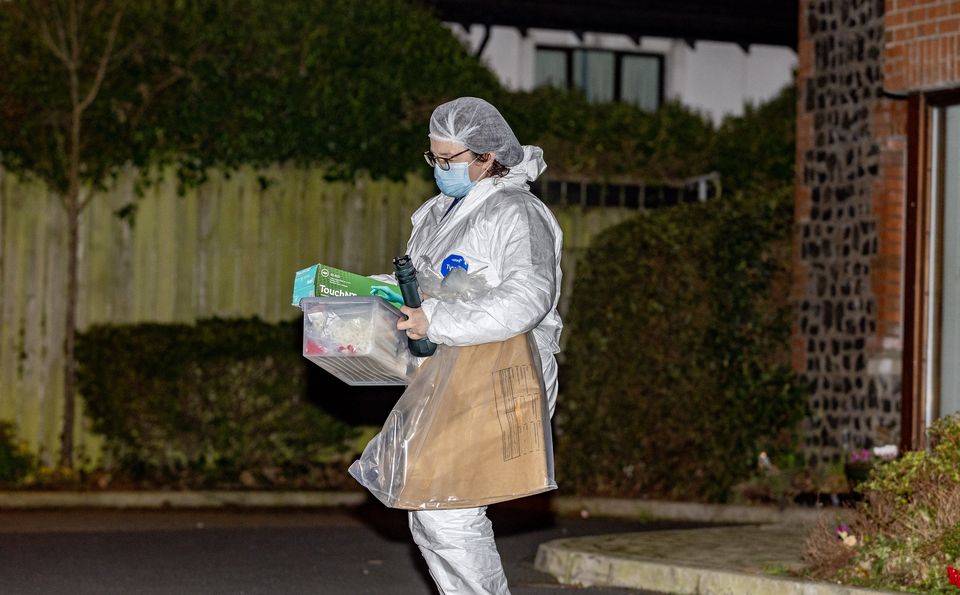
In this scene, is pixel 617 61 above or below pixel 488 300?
above

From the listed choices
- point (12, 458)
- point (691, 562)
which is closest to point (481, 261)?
point (691, 562)

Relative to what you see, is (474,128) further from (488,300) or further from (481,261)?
(488,300)

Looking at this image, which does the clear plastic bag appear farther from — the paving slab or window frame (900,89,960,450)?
window frame (900,89,960,450)

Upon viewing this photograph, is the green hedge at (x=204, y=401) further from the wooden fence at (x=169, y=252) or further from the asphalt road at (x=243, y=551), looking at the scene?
the asphalt road at (x=243, y=551)

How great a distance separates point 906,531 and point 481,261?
3.43 m

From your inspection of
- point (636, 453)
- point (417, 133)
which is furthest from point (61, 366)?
point (636, 453)

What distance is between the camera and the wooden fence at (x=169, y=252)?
13477 millimetres

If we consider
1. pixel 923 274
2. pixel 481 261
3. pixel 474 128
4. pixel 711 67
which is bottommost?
pixel 481 261

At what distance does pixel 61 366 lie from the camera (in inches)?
533

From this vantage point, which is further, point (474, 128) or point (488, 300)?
point (474, 128)

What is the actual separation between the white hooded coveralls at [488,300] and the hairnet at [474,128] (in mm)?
123

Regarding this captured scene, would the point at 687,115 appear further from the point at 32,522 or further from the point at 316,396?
the point at 32,522

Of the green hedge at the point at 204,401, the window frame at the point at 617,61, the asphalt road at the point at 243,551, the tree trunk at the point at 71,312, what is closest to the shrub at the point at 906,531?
the asphalt road at the point at 243,551

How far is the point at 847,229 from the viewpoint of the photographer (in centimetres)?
1239
